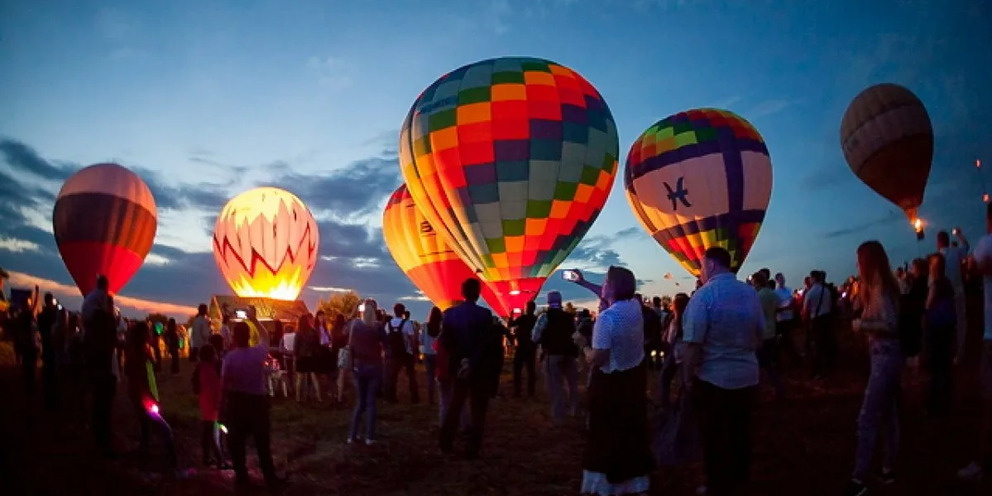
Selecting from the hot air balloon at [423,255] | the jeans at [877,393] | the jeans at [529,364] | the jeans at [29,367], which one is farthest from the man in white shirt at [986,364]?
the hot air balloon at [423,255]

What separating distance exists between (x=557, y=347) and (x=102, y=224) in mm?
23984

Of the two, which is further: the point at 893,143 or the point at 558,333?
the point at 893,143

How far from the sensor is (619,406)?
468cm

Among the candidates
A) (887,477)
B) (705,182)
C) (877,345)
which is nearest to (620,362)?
(877,345)

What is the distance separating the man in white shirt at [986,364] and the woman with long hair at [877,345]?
60 cm

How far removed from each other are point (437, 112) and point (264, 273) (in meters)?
16.6

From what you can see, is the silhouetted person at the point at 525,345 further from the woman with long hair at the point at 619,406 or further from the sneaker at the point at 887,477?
the woman with long hair at the point at 619,406

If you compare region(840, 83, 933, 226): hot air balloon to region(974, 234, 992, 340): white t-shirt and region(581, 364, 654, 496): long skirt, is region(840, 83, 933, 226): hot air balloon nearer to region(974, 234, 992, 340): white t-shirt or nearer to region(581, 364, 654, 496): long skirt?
region(974, 234, 992, 340): white t-shirt

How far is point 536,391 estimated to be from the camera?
1519 cm

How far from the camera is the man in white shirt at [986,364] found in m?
4.90

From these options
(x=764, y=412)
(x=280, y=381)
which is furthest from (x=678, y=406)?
(x=280, y=381)

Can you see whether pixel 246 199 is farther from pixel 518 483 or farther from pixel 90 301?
pixel 518 483

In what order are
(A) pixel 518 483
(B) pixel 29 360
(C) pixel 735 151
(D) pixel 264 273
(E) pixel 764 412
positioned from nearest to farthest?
(A) pixel 518 483, (E) pixel 764 412, (B) pixel 29 360, (C) pixel 735 151, (D) pixel 264 273

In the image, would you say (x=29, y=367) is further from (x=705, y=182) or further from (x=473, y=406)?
(x=705, y=182)
